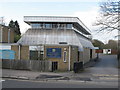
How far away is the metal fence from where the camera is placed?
74.2 feet

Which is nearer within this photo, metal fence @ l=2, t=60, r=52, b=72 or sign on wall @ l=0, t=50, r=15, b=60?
metal fence @ l=2, t=60, r=52, b=72

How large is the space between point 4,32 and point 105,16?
1807 cm

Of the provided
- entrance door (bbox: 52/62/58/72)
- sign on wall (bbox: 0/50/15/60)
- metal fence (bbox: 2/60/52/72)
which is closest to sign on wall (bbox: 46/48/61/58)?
entrance door (bbox: 52/62/58/72)

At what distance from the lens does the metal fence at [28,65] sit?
22.6 meters

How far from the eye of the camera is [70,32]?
34.4 meters

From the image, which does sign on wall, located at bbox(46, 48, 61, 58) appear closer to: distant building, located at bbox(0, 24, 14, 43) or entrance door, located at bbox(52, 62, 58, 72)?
entrance door, located at bbox(52, 62, 58, 72)

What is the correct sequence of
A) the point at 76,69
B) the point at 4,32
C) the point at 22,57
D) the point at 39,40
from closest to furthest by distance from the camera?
1. the point at 76,69
2. the point at 22,57
3. the point at 39,40
4. the point at 4,32

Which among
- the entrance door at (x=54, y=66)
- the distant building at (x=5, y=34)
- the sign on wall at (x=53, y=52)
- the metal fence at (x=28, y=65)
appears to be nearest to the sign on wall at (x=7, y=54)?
the metal fence at (x=28, y=65)

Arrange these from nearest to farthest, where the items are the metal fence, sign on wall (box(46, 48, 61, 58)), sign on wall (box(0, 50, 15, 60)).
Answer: the metal fence → sign on wall (box(46, 48, 61, 58)) → sign on wall (box(0, 50, 15, 60))

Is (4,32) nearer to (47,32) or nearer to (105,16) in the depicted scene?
(47,32)

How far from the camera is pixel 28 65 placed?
23000mm

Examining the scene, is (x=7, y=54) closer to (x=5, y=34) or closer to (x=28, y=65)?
(x=28, y=65)

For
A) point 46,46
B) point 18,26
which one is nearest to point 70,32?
point 46,46

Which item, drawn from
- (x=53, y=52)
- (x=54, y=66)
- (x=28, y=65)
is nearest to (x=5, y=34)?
(x=53, y=52)
